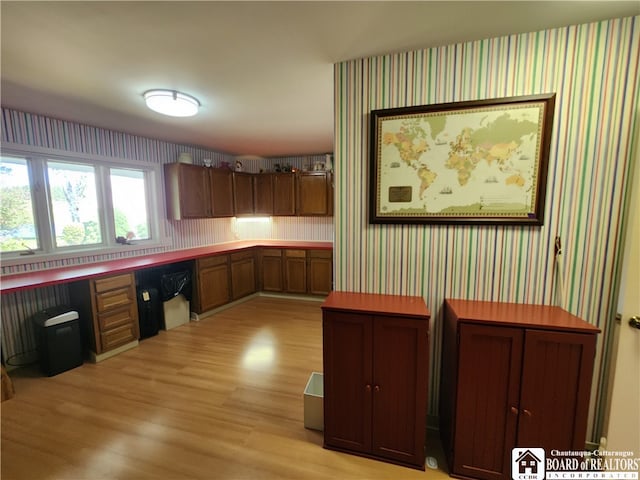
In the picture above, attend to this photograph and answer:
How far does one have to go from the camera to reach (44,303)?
2857 millimetres

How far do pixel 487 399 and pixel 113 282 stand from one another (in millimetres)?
3386

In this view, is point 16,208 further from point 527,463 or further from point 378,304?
point 527,463

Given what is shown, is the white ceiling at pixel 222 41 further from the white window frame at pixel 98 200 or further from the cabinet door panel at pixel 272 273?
the cabinet door panel at pixel 272 273

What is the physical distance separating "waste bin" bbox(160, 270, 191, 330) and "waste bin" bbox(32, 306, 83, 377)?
2.96ft

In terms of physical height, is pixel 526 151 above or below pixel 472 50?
below

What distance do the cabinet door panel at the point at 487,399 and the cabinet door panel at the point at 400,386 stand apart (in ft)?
0.65

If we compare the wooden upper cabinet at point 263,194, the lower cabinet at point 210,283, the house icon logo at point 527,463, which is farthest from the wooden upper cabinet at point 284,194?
the house icon logo at point 527,463

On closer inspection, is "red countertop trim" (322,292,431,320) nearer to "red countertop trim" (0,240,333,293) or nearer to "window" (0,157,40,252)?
"red countertop trim" (0,240,333,293)

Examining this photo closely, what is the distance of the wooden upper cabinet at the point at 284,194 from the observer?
15.8 ft

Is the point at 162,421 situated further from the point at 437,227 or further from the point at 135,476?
the point at 437,227

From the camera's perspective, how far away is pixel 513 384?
1.42 meters

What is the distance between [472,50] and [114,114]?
3.14 metres

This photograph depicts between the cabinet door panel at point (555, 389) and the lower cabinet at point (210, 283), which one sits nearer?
the cabinet door panel at point (555, 389)

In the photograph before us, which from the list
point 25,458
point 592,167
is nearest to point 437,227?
point 592,167
